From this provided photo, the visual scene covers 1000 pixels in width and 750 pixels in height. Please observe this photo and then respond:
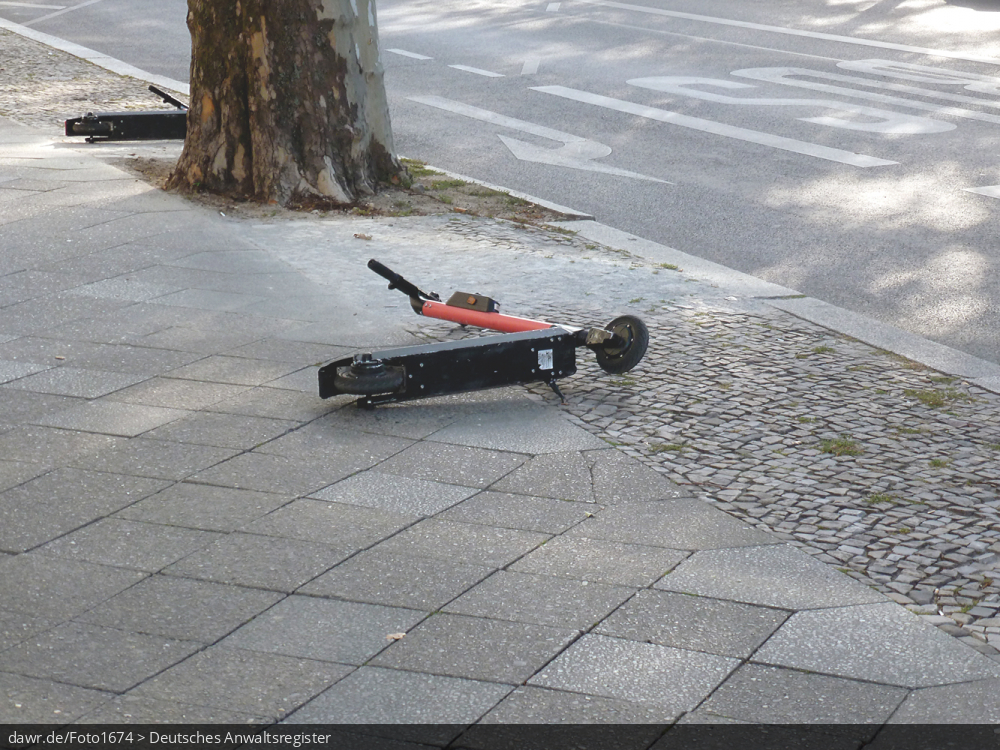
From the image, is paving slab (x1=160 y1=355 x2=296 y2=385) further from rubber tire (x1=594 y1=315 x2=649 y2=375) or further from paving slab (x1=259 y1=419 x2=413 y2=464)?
rubber tire (x1=594 y1=315 x2=649 y2=375)

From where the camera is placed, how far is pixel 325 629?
3.09 meters

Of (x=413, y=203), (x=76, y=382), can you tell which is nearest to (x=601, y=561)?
(x=76, y=382)

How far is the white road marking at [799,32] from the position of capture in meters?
14.1

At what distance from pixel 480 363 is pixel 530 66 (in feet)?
31.5

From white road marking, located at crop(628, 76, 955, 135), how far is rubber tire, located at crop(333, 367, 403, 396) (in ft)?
23.8

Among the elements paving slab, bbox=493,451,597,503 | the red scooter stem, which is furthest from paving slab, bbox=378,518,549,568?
the red scooter stem

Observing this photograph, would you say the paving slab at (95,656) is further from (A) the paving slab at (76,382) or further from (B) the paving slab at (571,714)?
(A) the paving slab at (76,382)

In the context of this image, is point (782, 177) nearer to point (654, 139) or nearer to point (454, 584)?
point (654, 139)

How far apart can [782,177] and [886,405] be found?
456 centimetres

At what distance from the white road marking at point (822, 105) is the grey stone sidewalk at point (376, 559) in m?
5.51

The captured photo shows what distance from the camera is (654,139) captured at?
10.2 meters

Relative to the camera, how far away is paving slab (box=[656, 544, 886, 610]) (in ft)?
10.7

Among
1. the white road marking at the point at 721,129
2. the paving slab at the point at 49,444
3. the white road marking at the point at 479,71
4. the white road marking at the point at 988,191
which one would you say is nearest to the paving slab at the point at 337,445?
the paving slab at the point at 49,444

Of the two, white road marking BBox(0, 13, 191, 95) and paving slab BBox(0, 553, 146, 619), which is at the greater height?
white road marking BBox(0, 13, 191, 95)
